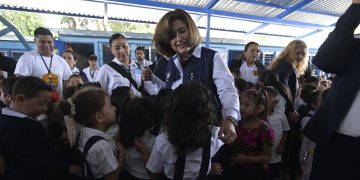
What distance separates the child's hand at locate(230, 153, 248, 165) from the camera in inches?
69.7

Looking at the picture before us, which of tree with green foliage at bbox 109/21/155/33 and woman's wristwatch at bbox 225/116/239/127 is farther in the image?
tree with green foliage at bbox 109/21/155/33

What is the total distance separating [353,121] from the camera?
1.08m

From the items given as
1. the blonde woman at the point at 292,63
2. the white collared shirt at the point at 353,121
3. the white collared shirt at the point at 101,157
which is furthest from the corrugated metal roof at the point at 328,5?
the white collared shirt at the point at 101,157

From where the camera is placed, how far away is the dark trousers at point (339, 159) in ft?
3.63

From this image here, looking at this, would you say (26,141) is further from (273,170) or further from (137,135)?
(273,170)

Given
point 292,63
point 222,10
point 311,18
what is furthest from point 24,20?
point 292,63

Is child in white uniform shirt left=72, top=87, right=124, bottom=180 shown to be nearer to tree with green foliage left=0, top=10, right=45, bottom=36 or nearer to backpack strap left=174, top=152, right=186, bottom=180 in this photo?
backpack strap left=174, top=152, right=186, bottom=180

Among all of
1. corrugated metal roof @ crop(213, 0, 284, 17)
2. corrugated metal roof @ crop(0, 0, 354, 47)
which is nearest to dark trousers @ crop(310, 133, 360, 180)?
corrugated metal roof @ crop(0, 0, 354, 47)

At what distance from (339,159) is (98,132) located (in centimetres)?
131

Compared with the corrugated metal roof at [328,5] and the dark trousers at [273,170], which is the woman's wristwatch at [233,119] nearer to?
the dark trousers at [273,170]

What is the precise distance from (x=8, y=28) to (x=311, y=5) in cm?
957

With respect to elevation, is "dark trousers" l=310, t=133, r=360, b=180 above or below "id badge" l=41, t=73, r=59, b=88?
below

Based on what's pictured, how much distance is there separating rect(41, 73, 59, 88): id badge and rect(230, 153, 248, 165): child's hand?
2.43 metres

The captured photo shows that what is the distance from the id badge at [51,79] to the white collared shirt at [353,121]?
307 cm
